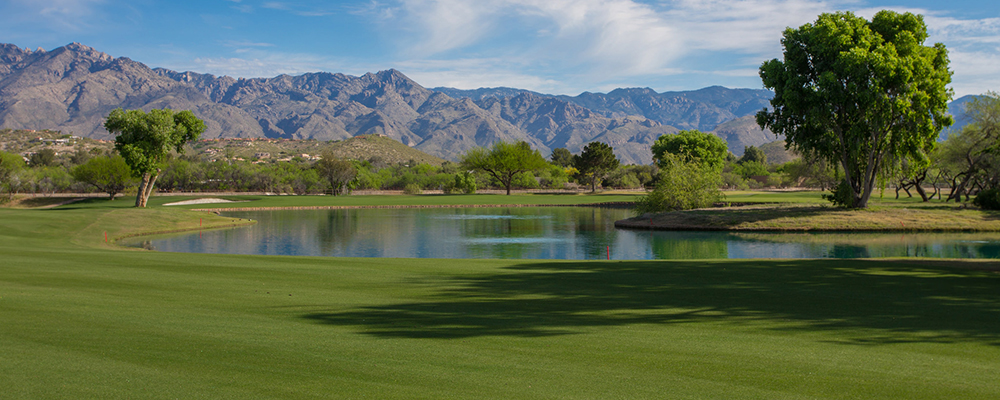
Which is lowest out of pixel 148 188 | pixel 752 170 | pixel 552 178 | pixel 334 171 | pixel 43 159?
pixel 148 188

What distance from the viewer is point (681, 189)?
143 feet

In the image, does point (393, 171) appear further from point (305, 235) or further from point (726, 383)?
point (726, 383)

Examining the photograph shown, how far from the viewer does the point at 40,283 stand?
11383mm

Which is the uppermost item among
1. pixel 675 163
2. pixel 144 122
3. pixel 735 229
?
pixel 144 122

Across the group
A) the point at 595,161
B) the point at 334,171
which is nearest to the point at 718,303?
the point at 334,171

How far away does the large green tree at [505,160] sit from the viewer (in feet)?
346

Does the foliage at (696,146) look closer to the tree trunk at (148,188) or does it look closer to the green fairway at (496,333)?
the tree trunk at (148,188)

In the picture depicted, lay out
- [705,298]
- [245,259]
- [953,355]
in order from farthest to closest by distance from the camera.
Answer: [245,259] → [705,298] → [953,355]

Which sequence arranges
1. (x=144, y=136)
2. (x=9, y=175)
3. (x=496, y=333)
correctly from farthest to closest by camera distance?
(x=9, y=175) → (x=144, y=136) → (x=496, y=333)

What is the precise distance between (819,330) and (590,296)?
415 cm

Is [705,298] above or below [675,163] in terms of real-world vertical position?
below

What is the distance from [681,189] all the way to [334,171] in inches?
2450

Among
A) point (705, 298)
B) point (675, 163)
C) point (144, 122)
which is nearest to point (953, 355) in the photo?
point (705, 298)

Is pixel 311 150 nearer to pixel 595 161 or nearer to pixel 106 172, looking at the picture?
pixel 595 161
